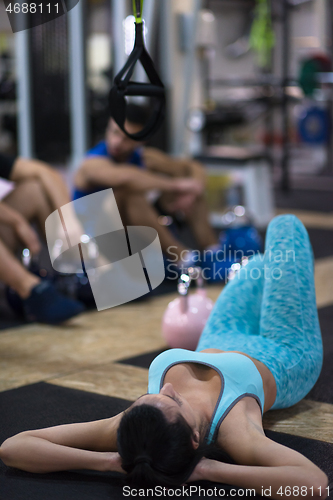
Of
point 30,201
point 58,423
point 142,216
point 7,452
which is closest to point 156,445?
point 7,452

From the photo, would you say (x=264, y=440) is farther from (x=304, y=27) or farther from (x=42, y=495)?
(x=304, y=27)

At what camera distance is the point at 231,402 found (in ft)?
4.41

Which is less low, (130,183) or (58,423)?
(130,183)

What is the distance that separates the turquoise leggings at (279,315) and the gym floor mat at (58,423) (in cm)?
19

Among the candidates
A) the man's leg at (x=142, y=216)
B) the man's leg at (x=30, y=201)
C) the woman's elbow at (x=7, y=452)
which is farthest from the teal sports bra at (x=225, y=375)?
the man's leg at (x=142, y=216)

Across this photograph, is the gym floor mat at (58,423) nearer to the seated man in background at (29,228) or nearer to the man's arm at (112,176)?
the seated man in background at (29,228)

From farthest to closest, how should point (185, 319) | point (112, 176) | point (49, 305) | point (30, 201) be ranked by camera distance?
point (112, 176) → point (30, 201) → point (49, 305) → point (185, 319)

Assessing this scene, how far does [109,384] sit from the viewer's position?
6.61 ft

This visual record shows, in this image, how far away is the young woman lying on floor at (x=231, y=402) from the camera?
3.82ft

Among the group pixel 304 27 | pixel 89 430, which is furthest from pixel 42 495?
pixel 304 27

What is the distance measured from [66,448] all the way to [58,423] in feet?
1.26

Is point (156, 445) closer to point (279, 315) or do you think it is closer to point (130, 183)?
point (279, 315)

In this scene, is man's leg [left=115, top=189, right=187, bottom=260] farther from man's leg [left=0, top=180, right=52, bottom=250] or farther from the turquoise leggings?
the turquoise leggings

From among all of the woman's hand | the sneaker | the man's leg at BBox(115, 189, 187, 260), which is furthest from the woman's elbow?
the man's leg at BBox(115, 189, 187, 260)
